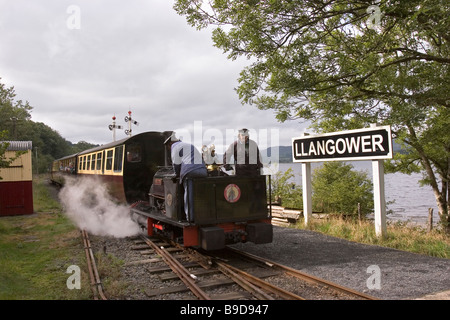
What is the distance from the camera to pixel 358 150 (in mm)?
8609

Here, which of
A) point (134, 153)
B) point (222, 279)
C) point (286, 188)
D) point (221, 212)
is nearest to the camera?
point (222, 279)

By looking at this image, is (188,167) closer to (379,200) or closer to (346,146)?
(346,146)

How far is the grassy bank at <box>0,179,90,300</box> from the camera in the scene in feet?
17.0

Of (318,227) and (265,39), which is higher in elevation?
(265,39)

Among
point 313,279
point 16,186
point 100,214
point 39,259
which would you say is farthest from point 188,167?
point 16,186

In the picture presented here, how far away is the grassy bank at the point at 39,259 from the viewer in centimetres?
518

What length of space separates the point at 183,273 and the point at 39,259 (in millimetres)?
3659

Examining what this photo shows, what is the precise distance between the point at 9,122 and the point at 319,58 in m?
38.6

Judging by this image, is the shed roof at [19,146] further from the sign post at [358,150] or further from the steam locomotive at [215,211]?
the sign post at [358,150]

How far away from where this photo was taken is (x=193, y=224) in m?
6.41

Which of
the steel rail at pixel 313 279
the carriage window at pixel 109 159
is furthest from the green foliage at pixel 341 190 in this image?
the carriage window at pixel 109 159

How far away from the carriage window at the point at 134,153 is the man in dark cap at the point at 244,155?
3.75 meters
